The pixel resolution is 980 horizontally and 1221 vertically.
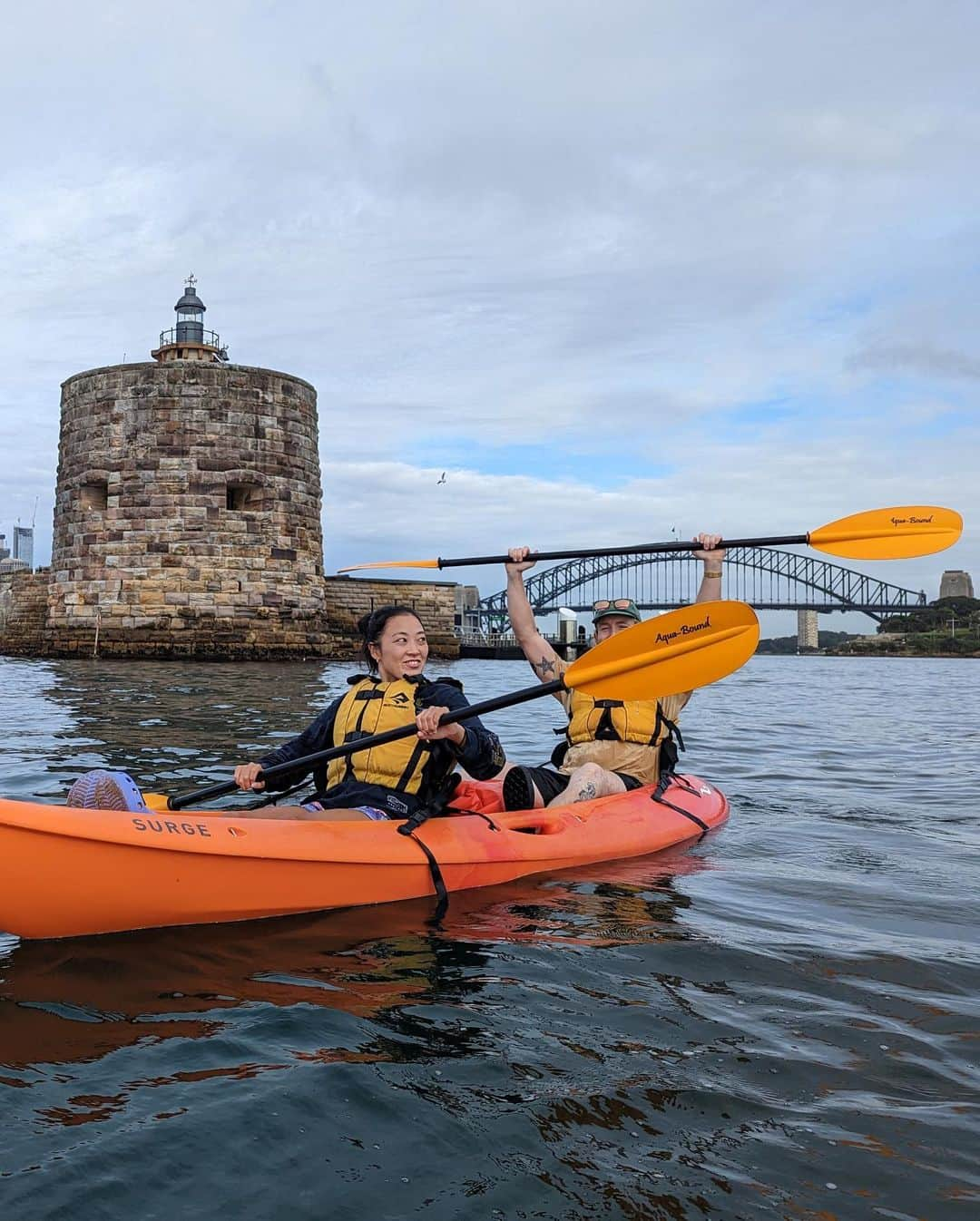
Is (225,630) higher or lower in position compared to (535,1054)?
higher

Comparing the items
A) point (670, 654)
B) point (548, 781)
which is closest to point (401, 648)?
point (670, 654)

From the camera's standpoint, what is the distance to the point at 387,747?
4.18 m

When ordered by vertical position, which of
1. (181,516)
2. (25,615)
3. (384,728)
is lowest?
(384,728)

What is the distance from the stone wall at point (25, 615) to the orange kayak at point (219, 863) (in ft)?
65.2

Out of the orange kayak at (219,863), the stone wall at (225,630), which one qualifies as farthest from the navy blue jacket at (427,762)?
the stone wall at (225,630)

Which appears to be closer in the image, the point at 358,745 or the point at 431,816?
the point at 358,745

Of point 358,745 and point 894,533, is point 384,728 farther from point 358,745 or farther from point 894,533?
point 894,533

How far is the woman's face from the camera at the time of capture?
421 cm

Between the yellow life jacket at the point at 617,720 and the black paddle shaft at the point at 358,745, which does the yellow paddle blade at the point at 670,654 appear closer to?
the black paddle shaft at the point at 358,745

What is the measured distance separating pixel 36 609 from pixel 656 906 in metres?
21.9

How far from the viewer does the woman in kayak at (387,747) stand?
400 cm

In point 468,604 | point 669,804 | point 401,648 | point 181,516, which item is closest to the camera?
point 401,648

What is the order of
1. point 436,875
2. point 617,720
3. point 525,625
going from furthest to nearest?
point 525,625, point 617,720, point 436,875

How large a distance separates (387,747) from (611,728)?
1.64 m
